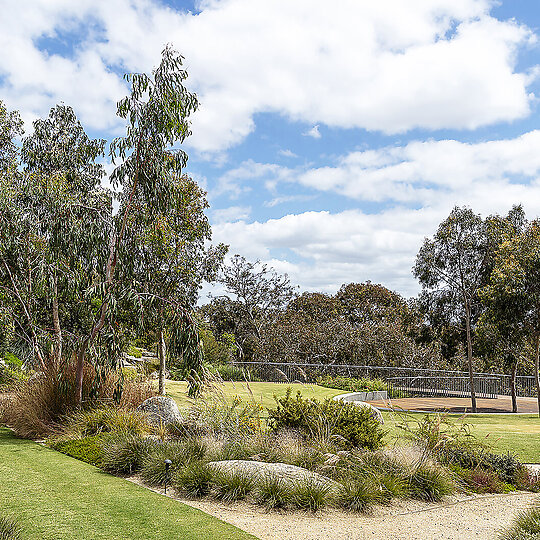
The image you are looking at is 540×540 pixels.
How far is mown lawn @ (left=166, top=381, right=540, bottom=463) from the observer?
951 centimetres

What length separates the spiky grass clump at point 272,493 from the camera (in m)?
6.04

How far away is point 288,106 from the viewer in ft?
36.9

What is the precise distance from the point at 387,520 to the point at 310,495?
878 millimetres

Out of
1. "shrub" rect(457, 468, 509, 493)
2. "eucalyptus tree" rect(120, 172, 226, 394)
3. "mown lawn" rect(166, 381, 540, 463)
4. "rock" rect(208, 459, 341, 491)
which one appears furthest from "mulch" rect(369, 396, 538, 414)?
"rock" rect(208, 459, 341, 491)

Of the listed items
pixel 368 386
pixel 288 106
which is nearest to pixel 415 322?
pixel 368 386

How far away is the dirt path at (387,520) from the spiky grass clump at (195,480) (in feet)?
0.61

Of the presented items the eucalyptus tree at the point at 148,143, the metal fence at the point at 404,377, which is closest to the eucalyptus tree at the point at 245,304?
the metal fence at the point at 404,377

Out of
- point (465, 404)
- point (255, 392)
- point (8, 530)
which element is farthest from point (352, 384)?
point (8, 530)

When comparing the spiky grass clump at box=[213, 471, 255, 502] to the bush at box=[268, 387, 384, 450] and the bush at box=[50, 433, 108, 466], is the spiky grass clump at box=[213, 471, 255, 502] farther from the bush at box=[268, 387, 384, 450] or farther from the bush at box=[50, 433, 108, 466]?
the bush at box=[50, 433, 108, 466]

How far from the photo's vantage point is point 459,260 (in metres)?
19.6

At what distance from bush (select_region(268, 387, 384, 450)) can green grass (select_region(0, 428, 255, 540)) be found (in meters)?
2.86

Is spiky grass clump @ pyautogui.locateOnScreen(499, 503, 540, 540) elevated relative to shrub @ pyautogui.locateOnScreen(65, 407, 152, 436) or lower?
lower

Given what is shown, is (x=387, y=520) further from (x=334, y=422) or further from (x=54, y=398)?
(x=54, y=398)

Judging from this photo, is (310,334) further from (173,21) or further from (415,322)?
(173,21)
